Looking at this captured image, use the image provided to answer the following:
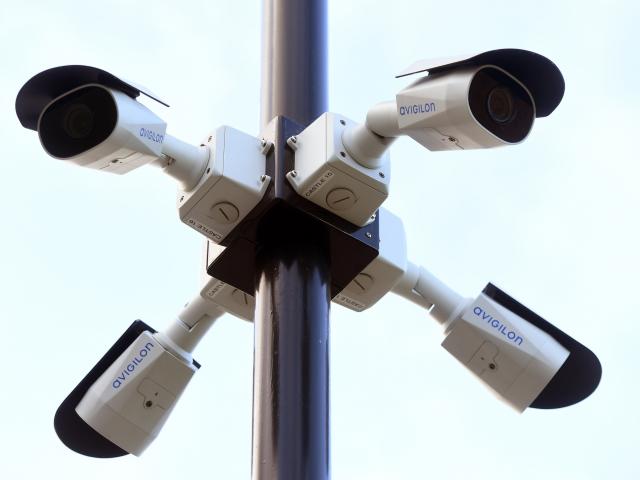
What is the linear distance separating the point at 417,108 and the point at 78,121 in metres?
0.77

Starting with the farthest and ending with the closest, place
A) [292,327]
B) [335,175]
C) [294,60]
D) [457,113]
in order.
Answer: [294,60] → [335,175] → [292,327] → [457,113]

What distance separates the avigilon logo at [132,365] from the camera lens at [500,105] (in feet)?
4.17

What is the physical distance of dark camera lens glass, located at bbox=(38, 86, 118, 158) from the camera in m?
2.91

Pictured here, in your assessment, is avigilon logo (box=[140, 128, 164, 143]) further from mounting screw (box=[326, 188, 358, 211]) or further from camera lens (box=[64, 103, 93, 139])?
mounting screw (box=[326, 188, 358, 211])

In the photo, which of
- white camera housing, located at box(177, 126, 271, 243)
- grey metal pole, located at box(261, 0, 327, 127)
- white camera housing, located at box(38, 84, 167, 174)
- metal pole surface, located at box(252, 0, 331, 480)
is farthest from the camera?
grey metal pole, located at box(261, 0, 327, 127)

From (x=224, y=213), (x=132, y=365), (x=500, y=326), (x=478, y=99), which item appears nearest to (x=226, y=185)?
(x=224, y=213)

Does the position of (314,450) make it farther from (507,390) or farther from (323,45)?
(323,45)

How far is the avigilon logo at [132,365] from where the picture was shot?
352 cm

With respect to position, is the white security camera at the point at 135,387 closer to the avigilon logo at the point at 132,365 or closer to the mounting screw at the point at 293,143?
the avigilon logo at the point at 132,365

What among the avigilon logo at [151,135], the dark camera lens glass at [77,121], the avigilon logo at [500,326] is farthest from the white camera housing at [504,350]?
the dark camera lens glass at [77,121]

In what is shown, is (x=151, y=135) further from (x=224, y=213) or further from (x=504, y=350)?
(x=504, y=350)

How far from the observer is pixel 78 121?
296cm

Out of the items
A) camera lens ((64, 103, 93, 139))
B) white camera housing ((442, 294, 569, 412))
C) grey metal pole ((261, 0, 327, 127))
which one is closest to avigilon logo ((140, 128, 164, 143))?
camera lens ((64, 103, 93, 139))

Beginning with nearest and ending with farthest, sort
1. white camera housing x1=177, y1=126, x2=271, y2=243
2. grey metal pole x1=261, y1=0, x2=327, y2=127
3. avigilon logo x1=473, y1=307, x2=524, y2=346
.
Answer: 1. white camera housing x1=177, y1=126, x2=271, y2=243
2. grey metal pole x1=261, y1=0, x2=327, y2=127
3. avigilon logo x1=473, y1=307, x2=524, y2=346
